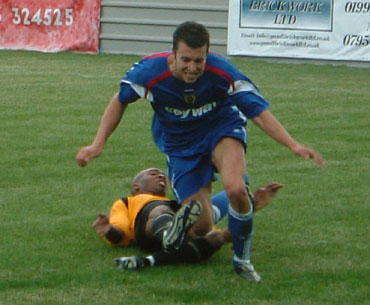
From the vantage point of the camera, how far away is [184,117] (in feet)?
20.1

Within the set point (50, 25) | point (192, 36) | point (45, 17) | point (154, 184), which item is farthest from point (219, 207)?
point (45, 17)

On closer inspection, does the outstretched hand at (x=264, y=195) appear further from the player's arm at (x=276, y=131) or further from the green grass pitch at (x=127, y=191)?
the player's arm at (x=276, y=131)

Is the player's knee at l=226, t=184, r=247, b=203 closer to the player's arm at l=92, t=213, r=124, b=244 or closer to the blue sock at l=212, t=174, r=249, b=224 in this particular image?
the player's arm at l=92, t=213, r=124, b=244

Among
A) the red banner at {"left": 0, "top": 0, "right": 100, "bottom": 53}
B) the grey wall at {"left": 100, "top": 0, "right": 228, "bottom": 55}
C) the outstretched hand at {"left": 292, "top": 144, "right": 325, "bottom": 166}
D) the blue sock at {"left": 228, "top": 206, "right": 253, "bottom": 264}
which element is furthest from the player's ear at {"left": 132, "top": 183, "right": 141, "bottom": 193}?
the red banner at {"left": 0, "top": 0, "right": 100, "bottom": 53}

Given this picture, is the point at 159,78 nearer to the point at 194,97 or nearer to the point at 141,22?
the point at 194,97

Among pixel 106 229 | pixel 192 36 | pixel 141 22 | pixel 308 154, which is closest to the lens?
pixel 308 154

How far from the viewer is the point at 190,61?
5.62m

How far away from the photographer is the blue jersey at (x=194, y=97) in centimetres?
584

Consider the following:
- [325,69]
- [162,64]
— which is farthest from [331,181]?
[325,69]

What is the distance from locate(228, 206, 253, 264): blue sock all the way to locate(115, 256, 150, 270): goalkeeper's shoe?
0.55 meters

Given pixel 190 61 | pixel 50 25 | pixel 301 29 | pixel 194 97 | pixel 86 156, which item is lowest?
pixel 50 25

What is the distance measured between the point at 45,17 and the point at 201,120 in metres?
17.5

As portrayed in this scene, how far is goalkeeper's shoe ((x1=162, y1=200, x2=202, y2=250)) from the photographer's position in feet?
18.6

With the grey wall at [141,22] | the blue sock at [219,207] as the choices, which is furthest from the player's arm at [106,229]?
the grey wall at [141,22]
